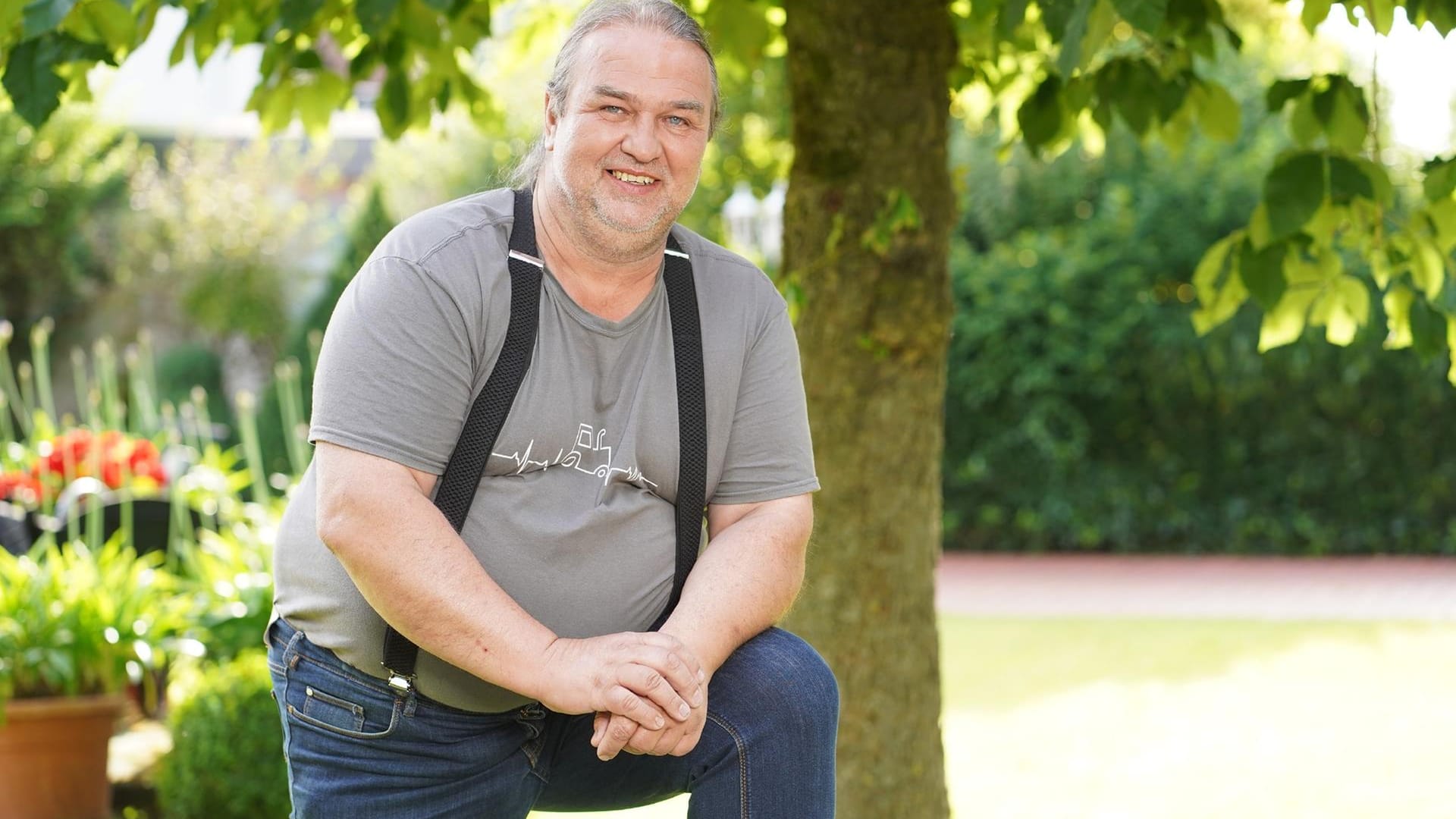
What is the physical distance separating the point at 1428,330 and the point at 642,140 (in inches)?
69.4

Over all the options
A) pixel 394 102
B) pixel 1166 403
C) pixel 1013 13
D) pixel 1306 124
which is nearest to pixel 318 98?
pixel 394 102

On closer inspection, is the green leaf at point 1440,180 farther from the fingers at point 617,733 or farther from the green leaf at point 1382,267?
the fingers at point 617,733

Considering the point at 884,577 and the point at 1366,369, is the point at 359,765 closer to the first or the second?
the point at 884,577

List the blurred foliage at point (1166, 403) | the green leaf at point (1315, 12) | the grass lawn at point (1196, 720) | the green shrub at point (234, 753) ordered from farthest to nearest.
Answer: the blurred foliage at point (1166, 403)
the grass lawn at point (1196, 720)
the green shrub at point (234, 753)
the green leaf at point (1315, 12)

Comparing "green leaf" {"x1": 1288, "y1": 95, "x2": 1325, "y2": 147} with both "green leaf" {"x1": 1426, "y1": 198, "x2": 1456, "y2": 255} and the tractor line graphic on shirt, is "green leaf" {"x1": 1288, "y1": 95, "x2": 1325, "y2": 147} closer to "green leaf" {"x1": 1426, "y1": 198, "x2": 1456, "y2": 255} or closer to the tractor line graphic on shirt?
"green leaf" {"x1": 1426, "y1": 198, "x2": 1456, "y2": 255}

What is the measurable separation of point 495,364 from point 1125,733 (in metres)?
4.94

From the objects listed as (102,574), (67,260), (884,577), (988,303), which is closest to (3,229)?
(67,260)

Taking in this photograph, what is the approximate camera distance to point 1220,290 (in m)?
3.40

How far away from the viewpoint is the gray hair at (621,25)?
7.56 ft

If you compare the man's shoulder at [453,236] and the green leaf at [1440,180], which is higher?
the green leaf at [1440,180]

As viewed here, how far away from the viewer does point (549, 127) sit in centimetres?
242

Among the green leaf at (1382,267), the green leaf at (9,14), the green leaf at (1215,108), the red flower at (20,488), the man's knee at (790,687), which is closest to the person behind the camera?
the man's knee at (790,687)

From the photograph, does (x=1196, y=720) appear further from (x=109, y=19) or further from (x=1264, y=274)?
(x=109, y=19)

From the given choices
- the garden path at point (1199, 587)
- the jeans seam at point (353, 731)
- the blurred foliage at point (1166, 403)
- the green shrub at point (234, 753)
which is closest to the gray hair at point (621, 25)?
the jeans seam at point (353, 731)
